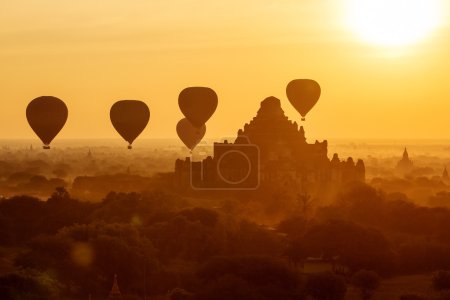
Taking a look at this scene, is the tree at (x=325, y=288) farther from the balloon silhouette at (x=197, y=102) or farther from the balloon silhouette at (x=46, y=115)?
the balloon silhouette at (x=197, y=102)

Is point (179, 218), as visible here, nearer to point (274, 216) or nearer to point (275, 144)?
point (274, 216)

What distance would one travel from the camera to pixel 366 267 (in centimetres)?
4403

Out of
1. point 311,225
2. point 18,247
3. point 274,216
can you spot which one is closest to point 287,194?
point 274,216

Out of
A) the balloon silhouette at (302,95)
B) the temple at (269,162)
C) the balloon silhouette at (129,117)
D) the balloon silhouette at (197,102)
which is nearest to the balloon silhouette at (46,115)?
the balloon silhouette at (129,117)

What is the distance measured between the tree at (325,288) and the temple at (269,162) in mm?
33007

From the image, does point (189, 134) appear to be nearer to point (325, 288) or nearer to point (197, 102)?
point (197, 102)

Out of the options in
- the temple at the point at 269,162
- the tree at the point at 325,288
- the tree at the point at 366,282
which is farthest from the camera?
the temple at the point at 269,162

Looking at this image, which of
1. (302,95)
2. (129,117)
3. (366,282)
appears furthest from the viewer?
(302,95)

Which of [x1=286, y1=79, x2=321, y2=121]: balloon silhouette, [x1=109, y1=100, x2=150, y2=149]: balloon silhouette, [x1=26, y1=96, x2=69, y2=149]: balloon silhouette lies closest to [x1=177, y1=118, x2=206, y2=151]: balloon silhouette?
[x1=286, y1=79, x2=321, y2=121]: balloon silhouette

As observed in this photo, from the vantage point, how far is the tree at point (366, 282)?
38781 millimetres

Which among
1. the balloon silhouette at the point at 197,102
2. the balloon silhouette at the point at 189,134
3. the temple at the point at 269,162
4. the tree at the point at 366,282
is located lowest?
the tree at the point at 366,282

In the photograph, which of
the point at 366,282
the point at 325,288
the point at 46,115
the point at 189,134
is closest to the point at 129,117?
the point at 46,115

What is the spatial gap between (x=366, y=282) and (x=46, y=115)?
107ft

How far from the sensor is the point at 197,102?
7100cm
